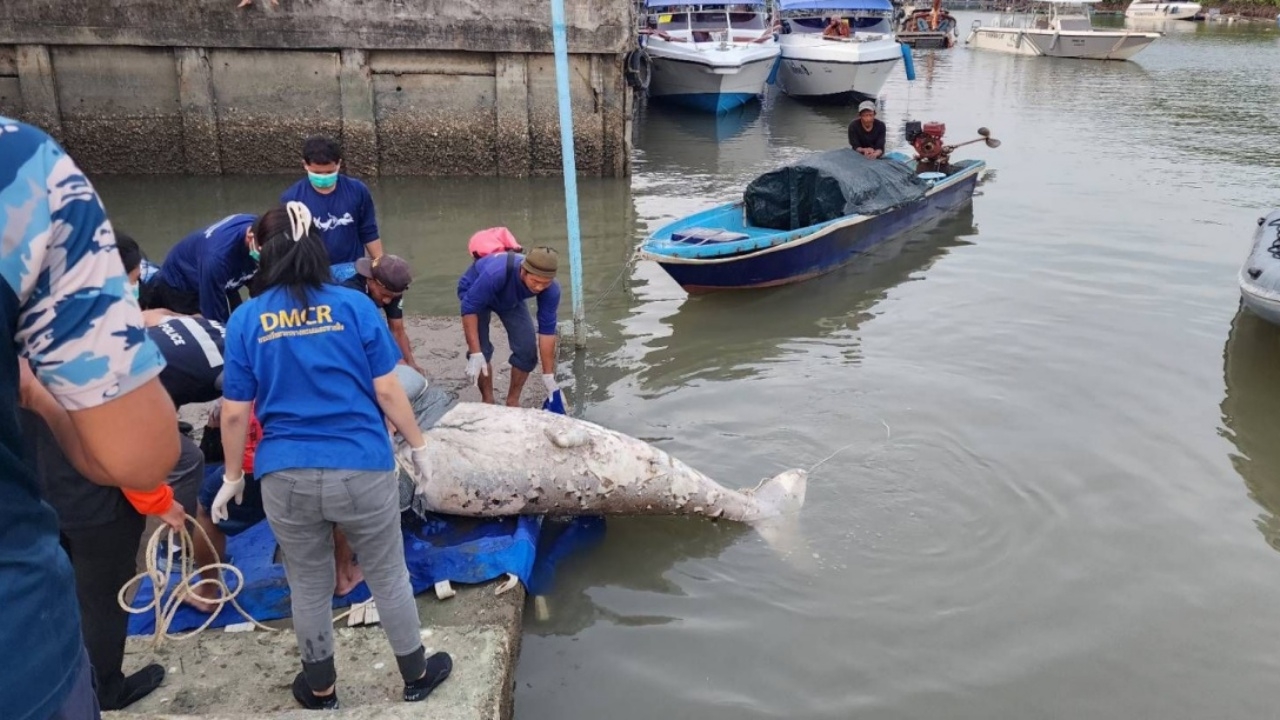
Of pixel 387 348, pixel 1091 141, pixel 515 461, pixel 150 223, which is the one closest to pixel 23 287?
pixel 387 348

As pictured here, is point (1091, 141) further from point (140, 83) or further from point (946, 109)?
point (140, 83)

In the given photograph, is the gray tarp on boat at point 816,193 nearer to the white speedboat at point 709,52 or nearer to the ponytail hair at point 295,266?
the ponytail hair at point 295,266

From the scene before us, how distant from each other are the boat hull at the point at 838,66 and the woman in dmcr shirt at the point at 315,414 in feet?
78.3

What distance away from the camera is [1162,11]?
60.5m

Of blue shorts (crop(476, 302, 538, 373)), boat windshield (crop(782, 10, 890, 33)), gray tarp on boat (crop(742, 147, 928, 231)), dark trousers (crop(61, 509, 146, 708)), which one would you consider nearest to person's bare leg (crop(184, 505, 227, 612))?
dark trousers (crop(61, 509, 146, 708))

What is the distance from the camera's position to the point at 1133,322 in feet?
31.1

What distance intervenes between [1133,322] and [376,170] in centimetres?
1082

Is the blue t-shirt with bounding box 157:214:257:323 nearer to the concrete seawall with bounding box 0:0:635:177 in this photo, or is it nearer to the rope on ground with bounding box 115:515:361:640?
the rope on ground with bounding box 115:515:361:640

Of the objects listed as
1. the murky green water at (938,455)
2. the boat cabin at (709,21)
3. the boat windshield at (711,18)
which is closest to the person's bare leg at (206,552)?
the murky green water at (938,455)

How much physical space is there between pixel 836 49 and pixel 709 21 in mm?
3570

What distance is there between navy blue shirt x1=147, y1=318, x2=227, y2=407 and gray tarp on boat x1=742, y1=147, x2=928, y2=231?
772 cm

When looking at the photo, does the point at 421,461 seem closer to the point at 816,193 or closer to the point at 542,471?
the point at 542,471

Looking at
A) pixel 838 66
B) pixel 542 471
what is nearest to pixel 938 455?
pixel 542 471

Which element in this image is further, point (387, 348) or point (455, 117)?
point (455, 117)
